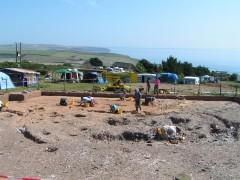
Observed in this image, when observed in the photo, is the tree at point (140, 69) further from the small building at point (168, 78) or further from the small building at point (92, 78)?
the small building at point (92, 78)

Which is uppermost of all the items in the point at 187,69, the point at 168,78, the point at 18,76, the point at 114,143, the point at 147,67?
the point at 147,67

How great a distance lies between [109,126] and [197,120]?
14.0ft

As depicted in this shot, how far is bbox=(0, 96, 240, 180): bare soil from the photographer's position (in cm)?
1167

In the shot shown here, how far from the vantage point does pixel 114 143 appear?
15.1m

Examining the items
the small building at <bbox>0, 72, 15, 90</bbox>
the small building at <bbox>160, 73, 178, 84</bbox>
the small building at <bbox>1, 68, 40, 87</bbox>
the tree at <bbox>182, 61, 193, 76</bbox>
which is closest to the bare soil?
the small building at <bbox>0, 72, 15, 90</bbox>

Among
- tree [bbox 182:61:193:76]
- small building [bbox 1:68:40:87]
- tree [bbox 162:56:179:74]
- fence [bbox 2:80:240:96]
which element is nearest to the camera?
fence [bbox 2:80:240:96]

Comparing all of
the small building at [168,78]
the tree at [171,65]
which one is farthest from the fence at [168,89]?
the tree at [171,65]

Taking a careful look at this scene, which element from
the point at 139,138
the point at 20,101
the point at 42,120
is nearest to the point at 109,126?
the point at 139,138

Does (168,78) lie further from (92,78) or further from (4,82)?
(4,82)

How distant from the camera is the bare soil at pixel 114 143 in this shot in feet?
38.3

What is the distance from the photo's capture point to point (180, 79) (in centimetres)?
5112

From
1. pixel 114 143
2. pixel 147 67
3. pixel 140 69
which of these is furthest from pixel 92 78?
pixel 147 67

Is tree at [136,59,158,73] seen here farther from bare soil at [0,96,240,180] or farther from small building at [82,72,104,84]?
bare soil at [0,96,240,180]

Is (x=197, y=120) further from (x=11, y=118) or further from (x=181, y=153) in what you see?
(x=11, y=118)
